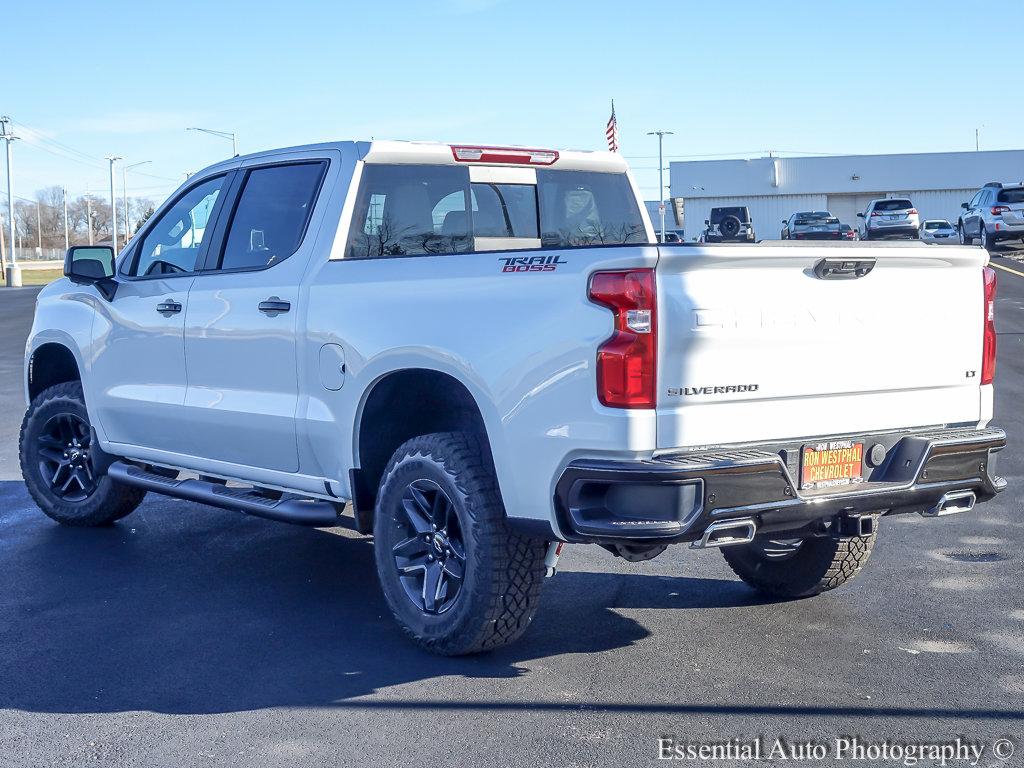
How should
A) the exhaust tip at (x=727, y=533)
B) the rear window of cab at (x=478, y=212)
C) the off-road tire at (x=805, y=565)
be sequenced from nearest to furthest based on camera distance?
the exhaust tip at (x=727, y=533), the off-road tire at (x=805, y=565), the rear window of cab at (x=478, y=212)

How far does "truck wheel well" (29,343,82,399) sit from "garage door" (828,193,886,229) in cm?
7472

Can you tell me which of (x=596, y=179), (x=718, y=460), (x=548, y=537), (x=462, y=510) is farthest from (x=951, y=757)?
(x=596, y=179)

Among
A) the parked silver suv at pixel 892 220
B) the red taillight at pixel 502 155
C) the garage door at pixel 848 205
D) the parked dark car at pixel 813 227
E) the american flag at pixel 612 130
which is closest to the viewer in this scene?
the red taillight at pixel 502 155

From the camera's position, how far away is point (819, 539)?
19.0 ft

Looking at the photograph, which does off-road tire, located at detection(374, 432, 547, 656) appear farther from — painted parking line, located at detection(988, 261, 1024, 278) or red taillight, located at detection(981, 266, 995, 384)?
painted parking line, located at detection(988, 261, 1024, 278)

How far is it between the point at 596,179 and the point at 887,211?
129ft

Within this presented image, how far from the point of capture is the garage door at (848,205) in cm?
7825

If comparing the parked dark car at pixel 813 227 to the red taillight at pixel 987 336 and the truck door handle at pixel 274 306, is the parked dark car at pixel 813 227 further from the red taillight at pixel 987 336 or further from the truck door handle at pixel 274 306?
the truck door handle at pixel 274 306

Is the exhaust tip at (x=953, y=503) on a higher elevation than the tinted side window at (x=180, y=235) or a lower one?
lower

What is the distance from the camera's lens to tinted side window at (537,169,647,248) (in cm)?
659

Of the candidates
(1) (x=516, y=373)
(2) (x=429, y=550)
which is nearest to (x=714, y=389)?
(1) (x=516, y=373)

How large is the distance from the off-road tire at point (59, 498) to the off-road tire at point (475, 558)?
3140 mm

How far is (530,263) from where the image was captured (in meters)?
4.60

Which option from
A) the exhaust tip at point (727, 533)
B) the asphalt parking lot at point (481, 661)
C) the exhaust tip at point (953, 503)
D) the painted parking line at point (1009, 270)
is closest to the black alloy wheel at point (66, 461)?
the asphalt parking lot at point (481, 661)
